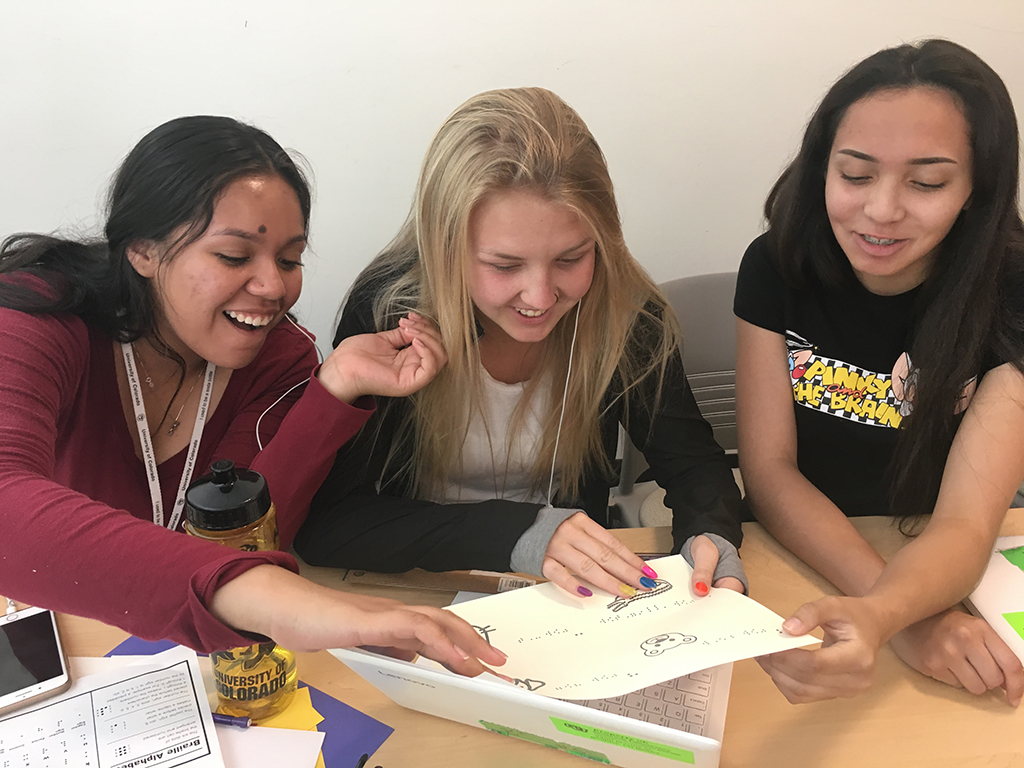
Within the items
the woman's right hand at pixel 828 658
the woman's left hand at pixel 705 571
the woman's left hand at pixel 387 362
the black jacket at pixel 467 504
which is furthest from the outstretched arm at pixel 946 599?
the woman's left hand at pixel 387 362

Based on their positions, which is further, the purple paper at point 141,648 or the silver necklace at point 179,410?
the silver necklace at point 179,410

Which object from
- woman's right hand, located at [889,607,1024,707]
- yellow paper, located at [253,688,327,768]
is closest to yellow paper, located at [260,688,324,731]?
yellow paper, located at [253,688,327,768]

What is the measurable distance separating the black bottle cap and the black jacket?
320 millimetres

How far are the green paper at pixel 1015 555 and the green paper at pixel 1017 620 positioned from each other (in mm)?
112

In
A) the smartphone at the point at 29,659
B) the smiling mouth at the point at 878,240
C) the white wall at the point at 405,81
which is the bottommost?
the smartphone at the point at 29,659

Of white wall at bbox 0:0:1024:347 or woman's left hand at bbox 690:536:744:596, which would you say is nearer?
woman's left hand at bbox 690:536:744:596

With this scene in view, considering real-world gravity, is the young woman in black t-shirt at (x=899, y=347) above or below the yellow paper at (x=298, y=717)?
above

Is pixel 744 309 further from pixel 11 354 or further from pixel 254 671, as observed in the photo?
pixel 11 354

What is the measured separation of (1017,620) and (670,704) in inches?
19.1

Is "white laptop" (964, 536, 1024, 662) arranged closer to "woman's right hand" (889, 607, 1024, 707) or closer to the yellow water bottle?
"woman's right hand" (889, 607, 1024, 707)

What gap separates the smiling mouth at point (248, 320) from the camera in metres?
1.09

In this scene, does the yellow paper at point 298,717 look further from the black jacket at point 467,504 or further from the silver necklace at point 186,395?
the silver necklace at point 186,395

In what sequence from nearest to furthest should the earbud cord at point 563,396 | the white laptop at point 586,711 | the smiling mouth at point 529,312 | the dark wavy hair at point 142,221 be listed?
the white laptop at point 586,711, the dark wavy hair at point 142,221, the smiling mouth at point 529,312, the earbud cord at point 563,396

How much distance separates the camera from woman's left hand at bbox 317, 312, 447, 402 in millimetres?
1106
